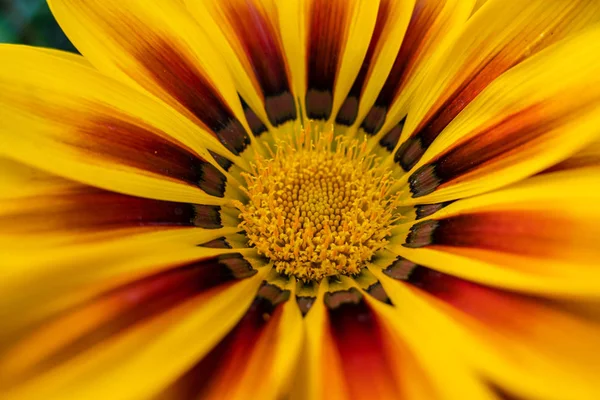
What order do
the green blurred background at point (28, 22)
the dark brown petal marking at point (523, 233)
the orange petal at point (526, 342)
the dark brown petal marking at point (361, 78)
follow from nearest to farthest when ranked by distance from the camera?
the orange petal at point (526, 342) < the dark brown petal marking at point (523, 233) < the dark brown petal marking at point (361, 78) < the green blurred background at point (28, 22)

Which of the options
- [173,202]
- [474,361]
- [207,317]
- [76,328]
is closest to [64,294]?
[76,328]

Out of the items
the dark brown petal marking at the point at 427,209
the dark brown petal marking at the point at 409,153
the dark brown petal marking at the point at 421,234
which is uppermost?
the dark brown petal marking at the point at 409,153

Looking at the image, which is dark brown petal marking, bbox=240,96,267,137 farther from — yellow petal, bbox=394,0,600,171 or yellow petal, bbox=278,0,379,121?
yellow petal, bbox=394,0,600,171

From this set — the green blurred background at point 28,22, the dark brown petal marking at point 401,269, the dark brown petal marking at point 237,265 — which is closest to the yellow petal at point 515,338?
the dark brown petal marking at point 401,269

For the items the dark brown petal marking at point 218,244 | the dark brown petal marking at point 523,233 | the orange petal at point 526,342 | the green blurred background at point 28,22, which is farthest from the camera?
the green blurred background at point 28,22

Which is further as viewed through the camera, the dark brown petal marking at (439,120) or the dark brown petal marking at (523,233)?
the dark brown petal marking at (439,120)

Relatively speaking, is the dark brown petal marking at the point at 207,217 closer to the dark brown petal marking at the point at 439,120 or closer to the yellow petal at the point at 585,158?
the dark brown petal marking at the point at 439,120

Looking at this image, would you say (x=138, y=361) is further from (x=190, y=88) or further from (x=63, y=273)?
(x=190, y=88)
